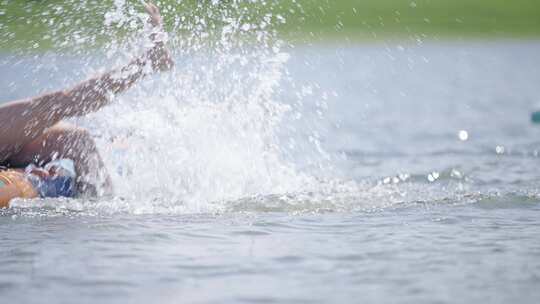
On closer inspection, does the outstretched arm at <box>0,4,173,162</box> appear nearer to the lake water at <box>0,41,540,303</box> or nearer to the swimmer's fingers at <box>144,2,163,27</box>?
the swimmer's fingers at <box>144,2,163,27</box>

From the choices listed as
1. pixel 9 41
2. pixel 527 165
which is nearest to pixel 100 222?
pixel 527 165

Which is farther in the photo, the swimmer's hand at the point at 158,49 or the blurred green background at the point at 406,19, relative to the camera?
the blurred green background at the point at 406,19

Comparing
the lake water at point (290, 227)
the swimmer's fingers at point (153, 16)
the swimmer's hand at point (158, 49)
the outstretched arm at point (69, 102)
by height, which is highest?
the swimmer's fingers at point (153, 16)

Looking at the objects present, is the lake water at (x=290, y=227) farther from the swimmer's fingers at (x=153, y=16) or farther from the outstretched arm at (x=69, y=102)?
A: the swimmer's fingers at (x=153, y=16)

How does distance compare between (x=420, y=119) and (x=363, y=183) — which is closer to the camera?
(x=363, y=183)

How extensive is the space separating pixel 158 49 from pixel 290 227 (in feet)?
7.00

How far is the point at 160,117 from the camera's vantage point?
912 centimetres

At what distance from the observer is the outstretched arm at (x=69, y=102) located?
7480 millimetres

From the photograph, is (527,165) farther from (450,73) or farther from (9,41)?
(9,41)

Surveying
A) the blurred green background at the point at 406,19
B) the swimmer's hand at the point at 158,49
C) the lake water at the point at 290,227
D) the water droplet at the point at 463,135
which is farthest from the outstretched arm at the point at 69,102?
the blurred green background at the point at 406,19

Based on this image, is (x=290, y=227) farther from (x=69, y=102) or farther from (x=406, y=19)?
(x=406, y=19)

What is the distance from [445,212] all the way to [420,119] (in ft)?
35.0

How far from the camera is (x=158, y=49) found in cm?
781

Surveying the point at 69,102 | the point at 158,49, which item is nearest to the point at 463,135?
the point at 158,49
